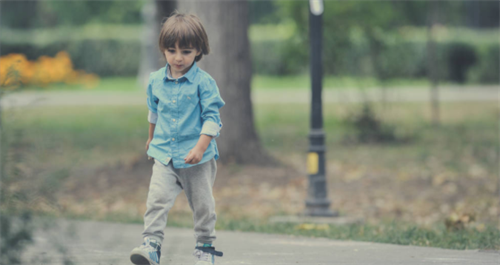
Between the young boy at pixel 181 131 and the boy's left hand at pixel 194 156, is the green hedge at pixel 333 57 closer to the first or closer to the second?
the young boy at pixel 181 131

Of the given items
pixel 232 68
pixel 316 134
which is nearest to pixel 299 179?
pixel 232 68

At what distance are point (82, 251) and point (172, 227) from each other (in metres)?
1.62

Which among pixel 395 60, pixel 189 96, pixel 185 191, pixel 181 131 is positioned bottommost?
pixel 185 191

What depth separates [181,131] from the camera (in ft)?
14.8

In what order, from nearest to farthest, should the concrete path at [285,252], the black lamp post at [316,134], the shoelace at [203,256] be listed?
the shoelace at [203,256], the concrete path at [285,252], the black lamp post at [316,134]

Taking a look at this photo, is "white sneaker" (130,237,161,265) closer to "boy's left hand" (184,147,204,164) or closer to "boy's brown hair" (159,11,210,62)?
"boy's left hand" (184,147,204,164)

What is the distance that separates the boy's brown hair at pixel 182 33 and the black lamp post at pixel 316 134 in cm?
307

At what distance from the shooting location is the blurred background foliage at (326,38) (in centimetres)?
1384

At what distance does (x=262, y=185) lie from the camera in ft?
30.1

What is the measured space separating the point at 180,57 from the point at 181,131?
439mm

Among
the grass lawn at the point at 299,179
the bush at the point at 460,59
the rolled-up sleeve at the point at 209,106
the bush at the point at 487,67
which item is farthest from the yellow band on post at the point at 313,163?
the bush at the point at 460,59

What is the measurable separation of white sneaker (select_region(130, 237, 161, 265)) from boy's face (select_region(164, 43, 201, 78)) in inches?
40.8

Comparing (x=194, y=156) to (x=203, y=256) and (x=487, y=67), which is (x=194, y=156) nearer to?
(x=203, y=256)

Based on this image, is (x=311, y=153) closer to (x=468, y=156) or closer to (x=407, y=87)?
(x=468, y=156)
